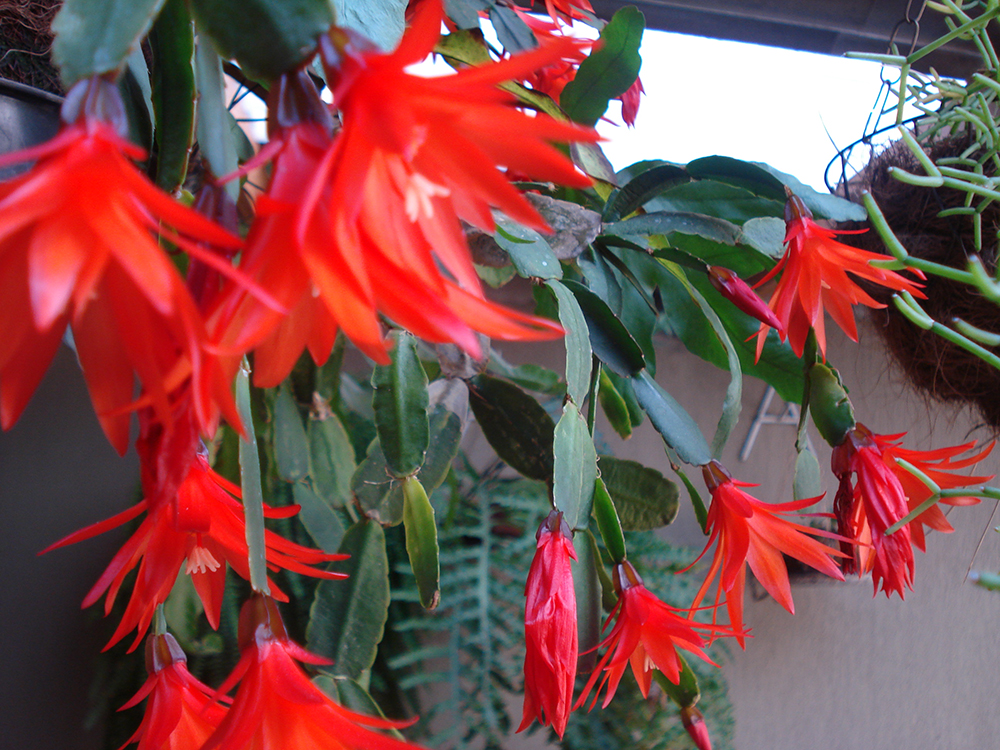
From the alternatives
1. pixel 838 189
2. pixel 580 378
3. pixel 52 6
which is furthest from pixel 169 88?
pixel 838 189

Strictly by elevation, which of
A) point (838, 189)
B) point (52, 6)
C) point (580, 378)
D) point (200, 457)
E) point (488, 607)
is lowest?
point (488, 607)

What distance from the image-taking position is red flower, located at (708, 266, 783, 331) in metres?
0.39

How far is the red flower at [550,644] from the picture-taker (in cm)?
30

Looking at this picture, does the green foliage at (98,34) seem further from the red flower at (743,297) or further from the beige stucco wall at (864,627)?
the beige stucco wall at (864,627)

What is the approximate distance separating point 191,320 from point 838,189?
0.88 meters

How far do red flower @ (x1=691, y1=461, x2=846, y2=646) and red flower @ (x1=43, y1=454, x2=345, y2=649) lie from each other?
24cm

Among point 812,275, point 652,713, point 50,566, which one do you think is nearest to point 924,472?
point 812,275

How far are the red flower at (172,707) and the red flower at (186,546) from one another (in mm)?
23

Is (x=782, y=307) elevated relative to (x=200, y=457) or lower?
elevated

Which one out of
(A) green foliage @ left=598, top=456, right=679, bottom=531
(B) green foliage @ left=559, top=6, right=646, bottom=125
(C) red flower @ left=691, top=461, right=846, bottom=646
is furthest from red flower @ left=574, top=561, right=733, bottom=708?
(B) green foliage @ left=559, top=6, right=646, bottom=125

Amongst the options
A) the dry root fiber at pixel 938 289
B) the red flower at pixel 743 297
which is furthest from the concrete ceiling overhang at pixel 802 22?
the red flower at pixel 743 297

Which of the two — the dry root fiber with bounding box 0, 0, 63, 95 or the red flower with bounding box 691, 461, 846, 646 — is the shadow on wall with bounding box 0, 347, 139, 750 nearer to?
the dry root fiber with bounding box 0, 0, 63, 95

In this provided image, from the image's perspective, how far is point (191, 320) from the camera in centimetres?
13

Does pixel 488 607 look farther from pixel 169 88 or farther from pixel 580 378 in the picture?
→ pixel 169 88
